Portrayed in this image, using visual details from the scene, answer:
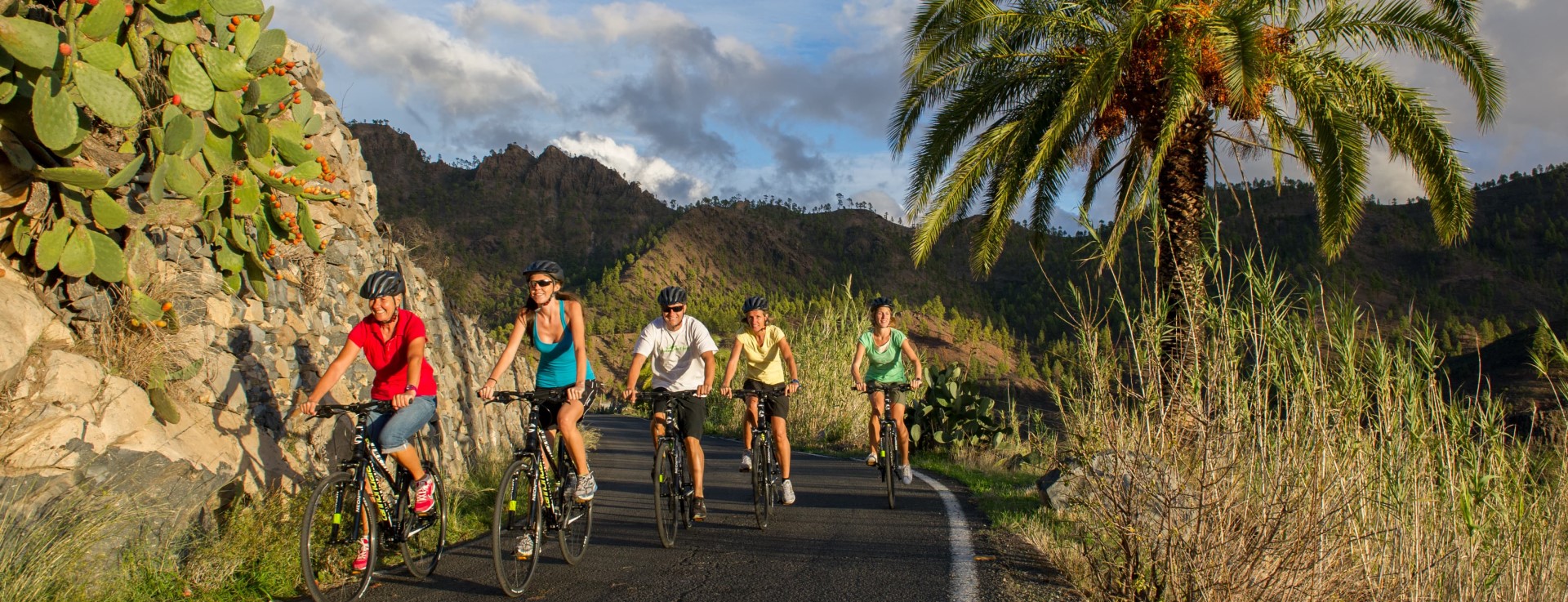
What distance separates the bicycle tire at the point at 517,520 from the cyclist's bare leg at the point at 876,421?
14.2ft

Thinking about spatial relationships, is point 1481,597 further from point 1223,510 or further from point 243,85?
point 243,85

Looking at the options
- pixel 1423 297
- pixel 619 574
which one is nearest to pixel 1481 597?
pixel 619 574

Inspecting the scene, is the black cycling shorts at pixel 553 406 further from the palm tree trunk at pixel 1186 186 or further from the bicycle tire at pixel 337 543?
the palm tree trunk at pixel 1186 186

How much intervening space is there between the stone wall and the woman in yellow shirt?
285 cm

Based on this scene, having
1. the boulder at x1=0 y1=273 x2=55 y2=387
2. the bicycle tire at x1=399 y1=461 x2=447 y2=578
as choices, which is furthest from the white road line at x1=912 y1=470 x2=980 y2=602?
the boulder at x1=0 y1=273 x2=55 y2=387

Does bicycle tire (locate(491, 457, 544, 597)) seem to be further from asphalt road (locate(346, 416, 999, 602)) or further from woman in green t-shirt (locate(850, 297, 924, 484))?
woman in green t-shirt (locate(850, 297, 924, 484))

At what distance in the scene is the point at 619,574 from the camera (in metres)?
6.21

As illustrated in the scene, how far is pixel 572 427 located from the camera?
6434 mm

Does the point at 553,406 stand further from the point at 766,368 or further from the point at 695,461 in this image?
the point at 766,368

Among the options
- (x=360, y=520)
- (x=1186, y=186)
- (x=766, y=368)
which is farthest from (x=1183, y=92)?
(x=360, y=520)

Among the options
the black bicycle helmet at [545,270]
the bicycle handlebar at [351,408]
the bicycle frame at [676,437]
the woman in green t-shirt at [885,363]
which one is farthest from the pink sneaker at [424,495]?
the woman in green t-shirt at [885,363]

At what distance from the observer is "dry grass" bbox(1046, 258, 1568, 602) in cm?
474

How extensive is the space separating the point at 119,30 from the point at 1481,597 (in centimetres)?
864

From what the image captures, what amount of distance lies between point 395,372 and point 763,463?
120 inches
